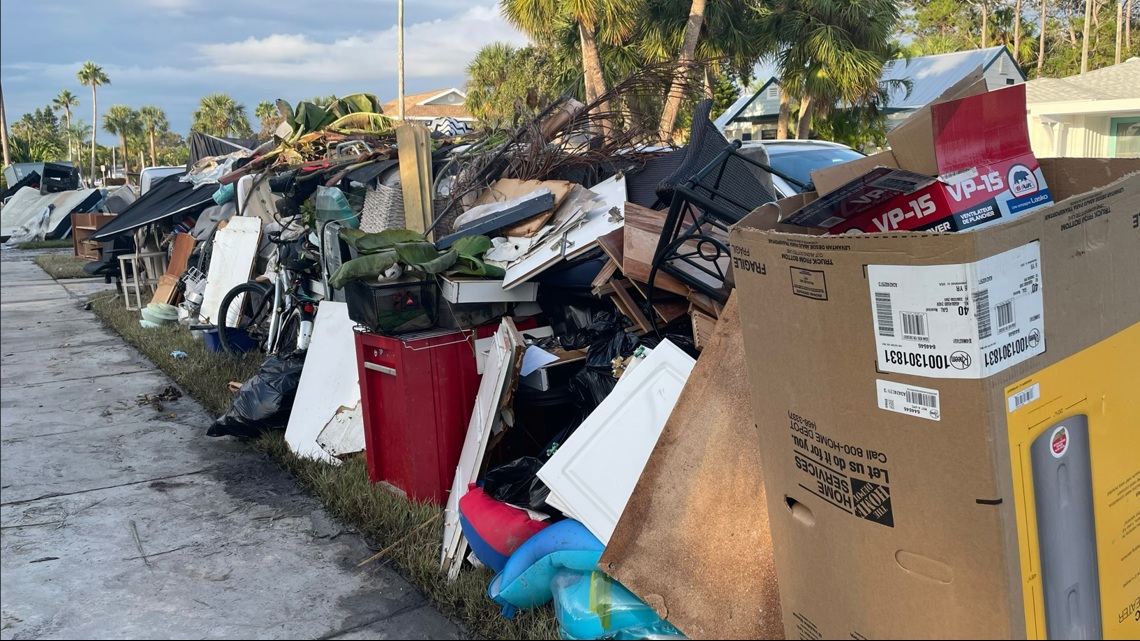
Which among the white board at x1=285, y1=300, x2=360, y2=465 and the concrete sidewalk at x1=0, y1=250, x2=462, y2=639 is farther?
the white board at x1=285, y1=300, x2=360, y2=465

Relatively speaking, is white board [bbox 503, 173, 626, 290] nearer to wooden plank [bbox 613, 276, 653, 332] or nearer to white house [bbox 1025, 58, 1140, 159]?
wooden plank [bbox 613, 276, 653, 332]

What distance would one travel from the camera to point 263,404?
473cm

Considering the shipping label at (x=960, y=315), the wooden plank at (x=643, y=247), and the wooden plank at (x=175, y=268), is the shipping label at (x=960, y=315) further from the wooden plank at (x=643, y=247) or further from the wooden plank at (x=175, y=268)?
the wooden plank at (x=175, y=268)

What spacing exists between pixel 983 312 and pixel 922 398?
0.18 meters

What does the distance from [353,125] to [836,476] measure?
827 cm

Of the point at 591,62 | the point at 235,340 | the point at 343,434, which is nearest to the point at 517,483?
the point at 343,434

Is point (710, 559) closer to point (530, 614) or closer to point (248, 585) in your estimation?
point (530, 614)

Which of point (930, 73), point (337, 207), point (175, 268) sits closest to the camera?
point (337, 207)

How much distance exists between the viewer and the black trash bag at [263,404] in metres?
4.73

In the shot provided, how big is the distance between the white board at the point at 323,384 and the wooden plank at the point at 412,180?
3.41ft

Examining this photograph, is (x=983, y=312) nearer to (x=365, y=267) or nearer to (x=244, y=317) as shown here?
(x=365, y=267)

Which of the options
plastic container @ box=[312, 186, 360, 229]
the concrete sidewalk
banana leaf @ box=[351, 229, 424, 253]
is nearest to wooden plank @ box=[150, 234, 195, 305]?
the concrete sidewalk

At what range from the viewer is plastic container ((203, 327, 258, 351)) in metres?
7.15

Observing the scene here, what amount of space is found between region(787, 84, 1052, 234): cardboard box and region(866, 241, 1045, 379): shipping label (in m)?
0.30
